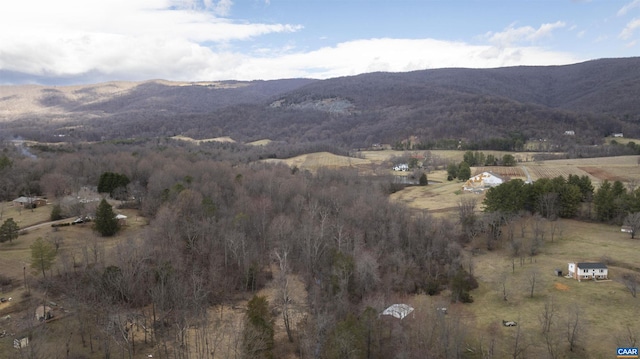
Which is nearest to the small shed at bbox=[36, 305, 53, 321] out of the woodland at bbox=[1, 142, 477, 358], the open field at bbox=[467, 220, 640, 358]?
the woodland at bbox=[1, 142, 477, 358]

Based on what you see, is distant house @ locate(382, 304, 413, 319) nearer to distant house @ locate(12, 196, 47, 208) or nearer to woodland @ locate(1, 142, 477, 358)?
woodland @ locate(1, 142, 477, 358)

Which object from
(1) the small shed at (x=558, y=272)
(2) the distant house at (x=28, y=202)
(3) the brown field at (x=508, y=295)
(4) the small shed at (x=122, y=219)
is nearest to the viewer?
(3) the brown field at (x=508, y=295)

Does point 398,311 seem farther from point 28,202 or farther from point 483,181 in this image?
point 28,202

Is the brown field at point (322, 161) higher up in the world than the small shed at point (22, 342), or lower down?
lower down

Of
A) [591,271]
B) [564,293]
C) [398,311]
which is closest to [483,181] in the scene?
[591,271]

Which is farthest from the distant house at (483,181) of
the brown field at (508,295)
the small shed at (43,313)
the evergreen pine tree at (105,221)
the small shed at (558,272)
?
the small shed at (43,313)

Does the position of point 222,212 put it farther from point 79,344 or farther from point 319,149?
point 319,149

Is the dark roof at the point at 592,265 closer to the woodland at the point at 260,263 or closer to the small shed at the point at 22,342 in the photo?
the woodland at the point at 260,263
